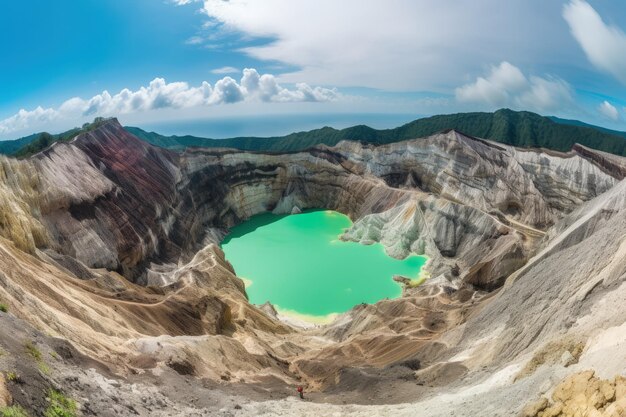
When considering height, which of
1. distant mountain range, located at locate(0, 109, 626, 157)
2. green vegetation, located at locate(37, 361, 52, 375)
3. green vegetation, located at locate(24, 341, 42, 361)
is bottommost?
green vegetation, located at locate(37, 361, 52, 375)

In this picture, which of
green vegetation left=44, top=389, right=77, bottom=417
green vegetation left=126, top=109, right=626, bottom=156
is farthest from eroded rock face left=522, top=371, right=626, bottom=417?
green vegetation left=126, top=109, right=626, bottom=156

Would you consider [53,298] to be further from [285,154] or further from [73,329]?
[285,154]

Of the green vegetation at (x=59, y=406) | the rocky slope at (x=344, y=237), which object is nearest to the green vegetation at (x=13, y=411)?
the rocky slope at (x=344, y=237)

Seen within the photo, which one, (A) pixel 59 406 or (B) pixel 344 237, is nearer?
(A) pixel 59 406

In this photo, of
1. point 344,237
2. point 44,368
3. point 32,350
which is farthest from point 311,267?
point 44,368

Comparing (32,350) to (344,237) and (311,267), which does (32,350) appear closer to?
(311,267)

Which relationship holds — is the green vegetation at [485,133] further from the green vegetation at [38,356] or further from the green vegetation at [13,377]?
the green vegetation at [13,377]

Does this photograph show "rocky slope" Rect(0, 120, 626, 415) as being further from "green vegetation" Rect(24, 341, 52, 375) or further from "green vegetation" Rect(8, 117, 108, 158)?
"green vegetation" Rect(8, 117, 108, 158)
